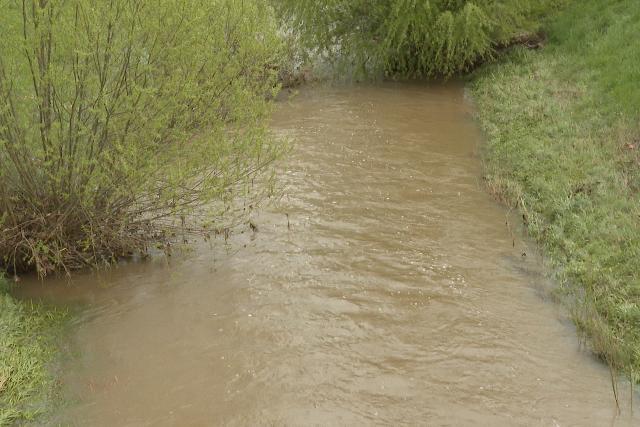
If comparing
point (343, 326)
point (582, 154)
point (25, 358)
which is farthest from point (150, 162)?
point (582, 154)

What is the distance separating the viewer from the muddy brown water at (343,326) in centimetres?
557

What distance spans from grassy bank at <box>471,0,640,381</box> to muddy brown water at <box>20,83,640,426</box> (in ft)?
1.05

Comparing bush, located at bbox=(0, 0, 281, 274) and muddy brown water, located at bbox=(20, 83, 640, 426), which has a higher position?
bush, located at bbox=(0, 0, 281, 274)

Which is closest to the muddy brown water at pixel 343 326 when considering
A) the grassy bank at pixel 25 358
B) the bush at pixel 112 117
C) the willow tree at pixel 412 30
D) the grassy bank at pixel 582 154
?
the grassy bank at pixel 25 358

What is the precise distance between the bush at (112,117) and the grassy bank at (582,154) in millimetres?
3470

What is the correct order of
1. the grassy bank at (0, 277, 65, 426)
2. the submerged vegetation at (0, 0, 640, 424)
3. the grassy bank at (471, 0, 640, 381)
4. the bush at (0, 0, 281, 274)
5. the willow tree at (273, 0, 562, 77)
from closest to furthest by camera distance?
the grassy bank at (0, 277, 65, 426) → the submerged vegetation at (0, 0, 640, 424) → the bush at (0, 0, 281, 274) → the grassy bank at (471, 0, 640, 381) → the willow tree at (273, 0, 562, 77)

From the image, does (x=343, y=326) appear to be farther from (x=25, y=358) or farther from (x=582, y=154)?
(x=582, y=154)

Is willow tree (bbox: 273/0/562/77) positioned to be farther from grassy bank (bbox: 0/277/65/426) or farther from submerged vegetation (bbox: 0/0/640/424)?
grassy bank (bbox: 0/277/65/426)

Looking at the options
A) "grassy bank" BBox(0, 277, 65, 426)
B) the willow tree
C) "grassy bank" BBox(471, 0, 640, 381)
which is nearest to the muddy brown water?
"grassy bank" BBox(0, 277, 65, 426)

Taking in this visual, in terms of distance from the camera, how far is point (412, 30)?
46.5 feet

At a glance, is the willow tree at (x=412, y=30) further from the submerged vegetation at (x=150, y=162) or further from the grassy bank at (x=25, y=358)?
the grassy bank at (x=25, y=358)

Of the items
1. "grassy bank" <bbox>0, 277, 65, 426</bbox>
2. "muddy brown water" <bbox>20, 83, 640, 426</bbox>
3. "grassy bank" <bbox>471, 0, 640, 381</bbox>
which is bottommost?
"grassy bank" <bbox>0, 277, 65, 426</bbox>

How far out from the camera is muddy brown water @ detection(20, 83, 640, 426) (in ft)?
18.3

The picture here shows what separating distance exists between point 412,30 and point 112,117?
8.52 metres
